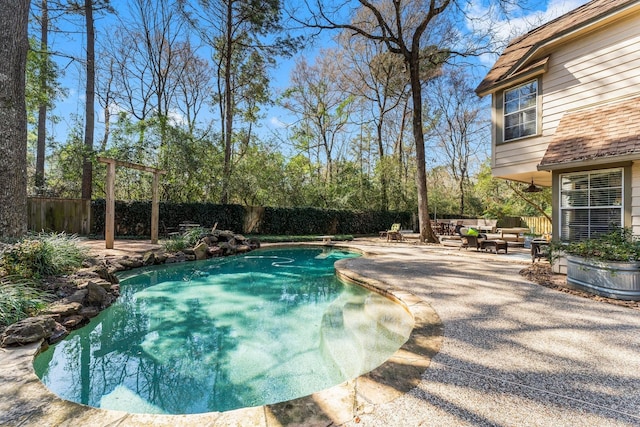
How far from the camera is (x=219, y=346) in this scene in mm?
3451

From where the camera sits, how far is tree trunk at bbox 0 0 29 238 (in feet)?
17.1

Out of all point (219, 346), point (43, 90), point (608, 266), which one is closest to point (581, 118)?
point (608, 266)

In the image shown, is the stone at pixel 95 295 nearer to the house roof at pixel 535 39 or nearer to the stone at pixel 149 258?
the stone at pixel 149 258

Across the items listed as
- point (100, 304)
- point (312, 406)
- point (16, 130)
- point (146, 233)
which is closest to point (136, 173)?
point (146, 233)

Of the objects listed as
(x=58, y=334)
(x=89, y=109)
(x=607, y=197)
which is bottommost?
(x=58, y=334)

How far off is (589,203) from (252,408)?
23.2 ft

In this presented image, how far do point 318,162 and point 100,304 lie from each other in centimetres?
1831

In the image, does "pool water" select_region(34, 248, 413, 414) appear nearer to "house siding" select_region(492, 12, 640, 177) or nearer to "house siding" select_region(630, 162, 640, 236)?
"house siding" select_region(630, 162, 640, 236)

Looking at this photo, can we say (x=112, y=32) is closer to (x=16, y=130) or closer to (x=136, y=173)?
(x=136, y=173)

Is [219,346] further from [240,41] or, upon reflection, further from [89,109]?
[240,41]

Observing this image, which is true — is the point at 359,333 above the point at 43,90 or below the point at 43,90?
below

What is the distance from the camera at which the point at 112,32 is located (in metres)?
16.1

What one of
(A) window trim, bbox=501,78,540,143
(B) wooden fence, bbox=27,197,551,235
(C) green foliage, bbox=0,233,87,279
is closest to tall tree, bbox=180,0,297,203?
(B) wooden fence, bbox=27,197,551,235

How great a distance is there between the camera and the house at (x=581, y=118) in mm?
5512
